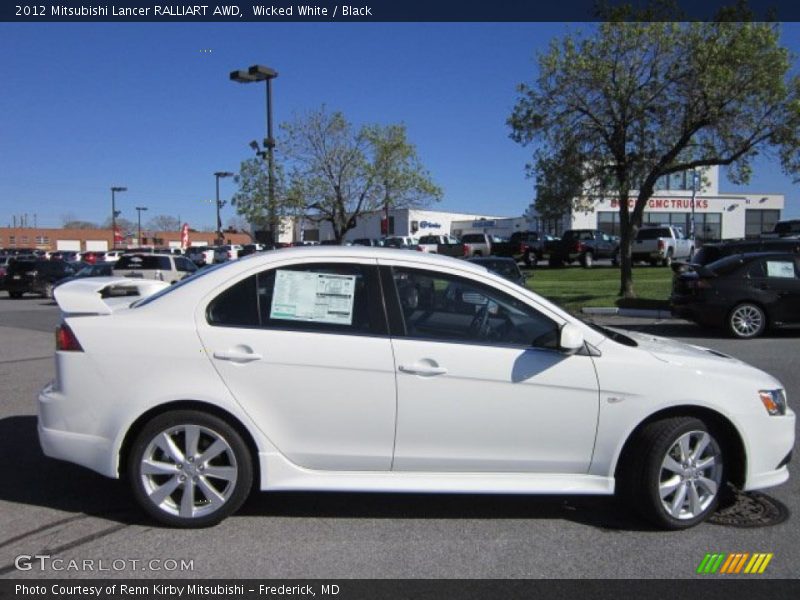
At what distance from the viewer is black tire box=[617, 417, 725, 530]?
13.2ft

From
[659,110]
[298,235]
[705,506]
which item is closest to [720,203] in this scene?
[298,235]

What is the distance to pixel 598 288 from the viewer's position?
22484 mm

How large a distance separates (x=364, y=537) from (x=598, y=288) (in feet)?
64.8

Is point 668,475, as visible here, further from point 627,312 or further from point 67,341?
point 627,312

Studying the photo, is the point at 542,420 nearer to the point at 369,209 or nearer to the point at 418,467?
the point at 418,467

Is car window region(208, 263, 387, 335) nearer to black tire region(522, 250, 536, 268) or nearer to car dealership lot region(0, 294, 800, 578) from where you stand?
car dealership lot region(0, 294, 800, 578)

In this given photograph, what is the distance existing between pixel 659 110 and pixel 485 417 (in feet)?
49.4

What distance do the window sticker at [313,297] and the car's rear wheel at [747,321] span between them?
33.4ft

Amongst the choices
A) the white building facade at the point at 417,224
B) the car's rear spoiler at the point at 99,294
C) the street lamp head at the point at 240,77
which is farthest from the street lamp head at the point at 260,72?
the white building facade at the point at 417,224

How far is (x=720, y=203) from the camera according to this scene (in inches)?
2442

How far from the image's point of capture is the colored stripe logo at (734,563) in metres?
3.62

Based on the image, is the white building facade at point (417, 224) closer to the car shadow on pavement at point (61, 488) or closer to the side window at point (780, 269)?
the side window at point (780, 269)

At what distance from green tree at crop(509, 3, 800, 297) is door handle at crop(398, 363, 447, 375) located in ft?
47.4

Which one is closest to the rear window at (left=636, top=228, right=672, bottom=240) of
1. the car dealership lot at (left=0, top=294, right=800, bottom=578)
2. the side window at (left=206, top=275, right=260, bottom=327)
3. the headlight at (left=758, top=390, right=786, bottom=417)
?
the car dealership lot at (left=0, top=294, right=800, bottom=578)
